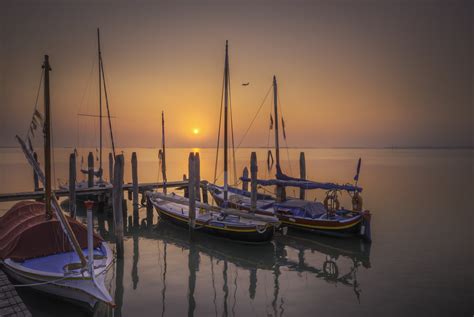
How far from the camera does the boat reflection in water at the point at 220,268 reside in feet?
43.1

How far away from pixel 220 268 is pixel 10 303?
9295 mm

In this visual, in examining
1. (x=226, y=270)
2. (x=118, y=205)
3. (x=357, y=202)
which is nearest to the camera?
(x=226, y=270)

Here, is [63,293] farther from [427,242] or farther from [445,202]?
[445,202]

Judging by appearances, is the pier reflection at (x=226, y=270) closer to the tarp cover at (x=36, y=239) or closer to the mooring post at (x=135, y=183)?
the tarp cover at (x=36, y=239)

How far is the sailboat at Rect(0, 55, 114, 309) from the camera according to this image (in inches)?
412

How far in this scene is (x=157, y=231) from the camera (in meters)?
24.5

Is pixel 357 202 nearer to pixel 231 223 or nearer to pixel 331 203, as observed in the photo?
pixel 331 203

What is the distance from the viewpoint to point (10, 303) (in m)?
9.66

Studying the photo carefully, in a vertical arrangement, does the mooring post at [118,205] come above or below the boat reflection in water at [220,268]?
above

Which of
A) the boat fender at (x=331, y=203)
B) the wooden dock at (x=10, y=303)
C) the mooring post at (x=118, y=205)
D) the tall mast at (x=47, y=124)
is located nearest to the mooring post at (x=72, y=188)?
the mooring post at (x=118, y=205)

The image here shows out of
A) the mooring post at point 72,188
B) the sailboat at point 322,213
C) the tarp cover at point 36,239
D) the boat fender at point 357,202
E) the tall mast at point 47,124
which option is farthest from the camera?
the mooring post at point 72,188

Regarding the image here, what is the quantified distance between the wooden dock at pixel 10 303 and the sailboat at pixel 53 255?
544mm


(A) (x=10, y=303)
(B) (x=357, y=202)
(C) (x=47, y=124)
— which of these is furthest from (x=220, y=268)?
(B) (x=357, y=202)

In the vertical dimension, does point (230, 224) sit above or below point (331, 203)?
below
